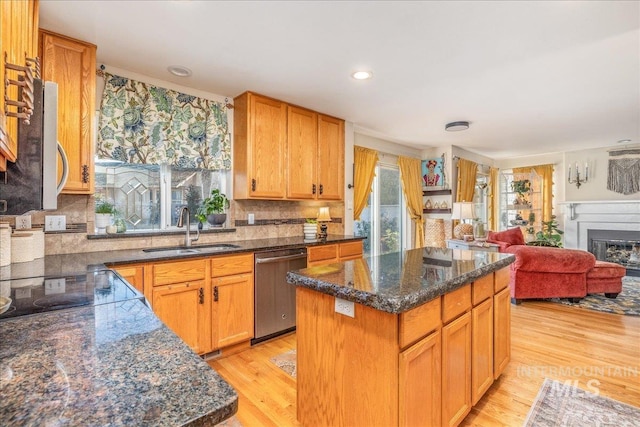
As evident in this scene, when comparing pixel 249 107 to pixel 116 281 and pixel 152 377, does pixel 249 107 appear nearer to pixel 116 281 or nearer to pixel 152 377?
pixel 116 281

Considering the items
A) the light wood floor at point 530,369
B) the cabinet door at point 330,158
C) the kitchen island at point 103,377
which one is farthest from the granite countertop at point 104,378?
the cabinet door at point 330,158

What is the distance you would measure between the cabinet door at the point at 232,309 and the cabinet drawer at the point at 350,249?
46.4 inches

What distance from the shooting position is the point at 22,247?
6.73 ft

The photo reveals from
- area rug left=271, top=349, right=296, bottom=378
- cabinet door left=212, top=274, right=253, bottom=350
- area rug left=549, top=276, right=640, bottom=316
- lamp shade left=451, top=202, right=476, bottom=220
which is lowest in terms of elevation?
area rug left=271, top=349, right=296, bottom=378

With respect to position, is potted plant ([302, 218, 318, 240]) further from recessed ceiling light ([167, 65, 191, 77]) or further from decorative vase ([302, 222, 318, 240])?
recessed ceiling light ([167, 65, 191, 77])

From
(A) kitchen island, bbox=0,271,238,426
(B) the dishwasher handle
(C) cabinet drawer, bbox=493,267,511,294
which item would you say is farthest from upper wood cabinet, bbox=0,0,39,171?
(C) cabinet drawer, bbox=493,267,511,294

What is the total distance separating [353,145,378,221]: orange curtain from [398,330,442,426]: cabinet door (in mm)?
3301

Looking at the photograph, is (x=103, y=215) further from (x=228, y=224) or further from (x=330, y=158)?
(x=330, y=158)

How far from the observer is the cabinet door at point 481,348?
6.09 ft

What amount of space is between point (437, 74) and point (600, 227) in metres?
5.62

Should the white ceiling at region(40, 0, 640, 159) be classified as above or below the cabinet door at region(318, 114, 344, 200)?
above

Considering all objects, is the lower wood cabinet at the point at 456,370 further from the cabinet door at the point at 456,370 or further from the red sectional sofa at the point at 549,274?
the red sectional sofa at the point at 549,274

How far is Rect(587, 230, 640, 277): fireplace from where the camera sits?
5812mm

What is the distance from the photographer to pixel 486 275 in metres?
1.96
